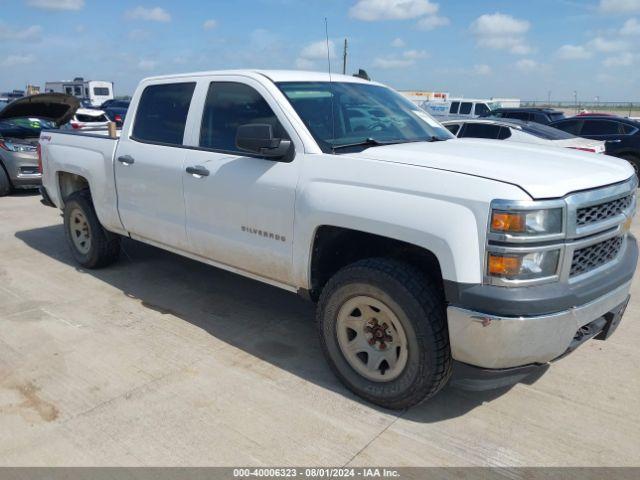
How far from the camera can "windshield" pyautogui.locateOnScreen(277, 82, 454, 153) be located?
3674 millimetres

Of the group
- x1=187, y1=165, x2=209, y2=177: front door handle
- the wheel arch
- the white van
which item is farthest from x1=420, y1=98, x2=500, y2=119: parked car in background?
the white van

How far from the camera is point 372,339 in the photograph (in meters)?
3.29

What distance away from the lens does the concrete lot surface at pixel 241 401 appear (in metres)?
2.90

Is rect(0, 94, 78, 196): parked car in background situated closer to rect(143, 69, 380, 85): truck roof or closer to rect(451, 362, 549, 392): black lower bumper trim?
rect(143, 69, 380, 85): truck roof

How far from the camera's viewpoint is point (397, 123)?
4.11 m

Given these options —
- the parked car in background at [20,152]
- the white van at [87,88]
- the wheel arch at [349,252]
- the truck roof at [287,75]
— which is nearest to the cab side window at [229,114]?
the truck roof at [287,75]

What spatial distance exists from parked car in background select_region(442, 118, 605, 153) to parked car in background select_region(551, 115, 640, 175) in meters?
2.26

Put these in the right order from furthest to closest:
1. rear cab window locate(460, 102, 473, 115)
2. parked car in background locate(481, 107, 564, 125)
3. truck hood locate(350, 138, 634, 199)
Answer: rear cab window locate(460, 102, 473, 115) → parked car in background locate(481, 107, 564, 125) → truck hood locate(350, 138, 634, 199)

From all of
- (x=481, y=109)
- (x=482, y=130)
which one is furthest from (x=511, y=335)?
(x=481, y=109)

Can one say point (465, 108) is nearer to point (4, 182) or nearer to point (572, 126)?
point (572, 126)

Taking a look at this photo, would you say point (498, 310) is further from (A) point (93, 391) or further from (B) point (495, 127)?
(B) point (495, 127)

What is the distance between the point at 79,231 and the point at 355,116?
11.4 feet

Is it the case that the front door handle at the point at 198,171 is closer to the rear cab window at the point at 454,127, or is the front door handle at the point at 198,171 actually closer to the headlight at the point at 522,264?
the headlight at the point at 522,264

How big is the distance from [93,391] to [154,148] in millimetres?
2053
